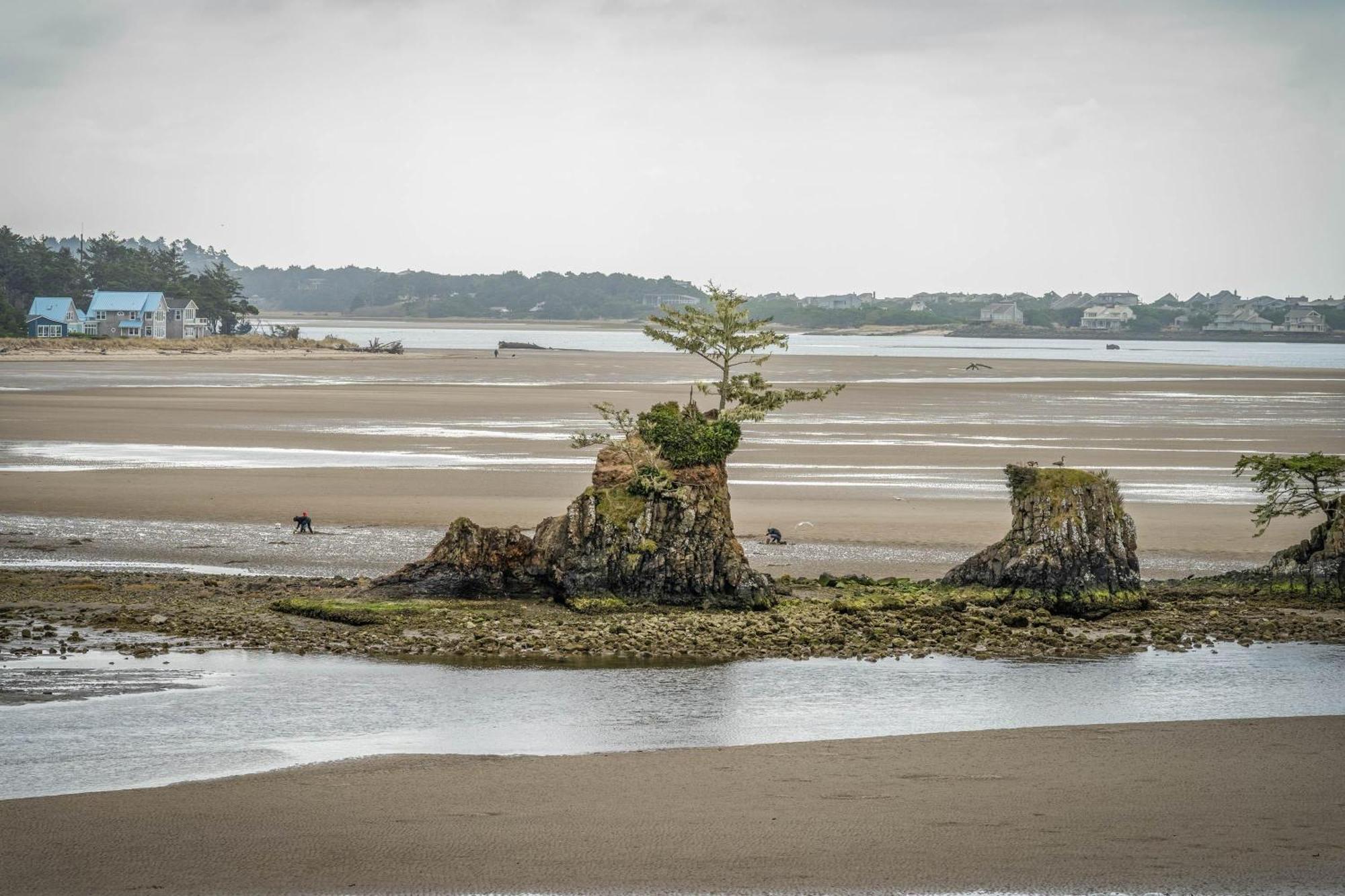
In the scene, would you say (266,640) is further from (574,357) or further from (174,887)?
(574,357)

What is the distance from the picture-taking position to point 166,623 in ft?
56.9

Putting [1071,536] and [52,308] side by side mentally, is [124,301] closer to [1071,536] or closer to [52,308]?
[52,308]

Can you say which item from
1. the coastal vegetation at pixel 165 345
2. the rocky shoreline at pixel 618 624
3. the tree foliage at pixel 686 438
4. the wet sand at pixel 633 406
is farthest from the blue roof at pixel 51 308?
the tree foliage at pixel 686 438

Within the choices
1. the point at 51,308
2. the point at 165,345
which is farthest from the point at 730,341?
the point at 51,308

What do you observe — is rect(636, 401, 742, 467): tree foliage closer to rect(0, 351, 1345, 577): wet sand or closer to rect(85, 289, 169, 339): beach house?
rect(0, 351, 1345, 577): wet sand

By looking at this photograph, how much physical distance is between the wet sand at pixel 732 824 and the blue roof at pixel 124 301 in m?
115

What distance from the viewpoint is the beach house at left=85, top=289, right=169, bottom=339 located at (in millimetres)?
116500

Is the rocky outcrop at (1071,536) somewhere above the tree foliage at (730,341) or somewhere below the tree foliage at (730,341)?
below

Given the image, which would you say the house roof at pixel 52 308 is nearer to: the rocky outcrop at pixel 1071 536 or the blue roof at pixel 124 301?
the blue roof at pixel 124 301

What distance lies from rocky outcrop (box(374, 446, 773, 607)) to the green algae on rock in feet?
12.0

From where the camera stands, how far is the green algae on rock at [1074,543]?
18.6 metres

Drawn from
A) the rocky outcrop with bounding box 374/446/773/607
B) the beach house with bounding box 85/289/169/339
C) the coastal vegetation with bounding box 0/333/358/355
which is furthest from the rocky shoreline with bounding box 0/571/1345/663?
the beach house with bounding box 85/289/169/339

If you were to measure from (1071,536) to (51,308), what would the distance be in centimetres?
10809

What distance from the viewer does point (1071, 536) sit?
18.7 metres
